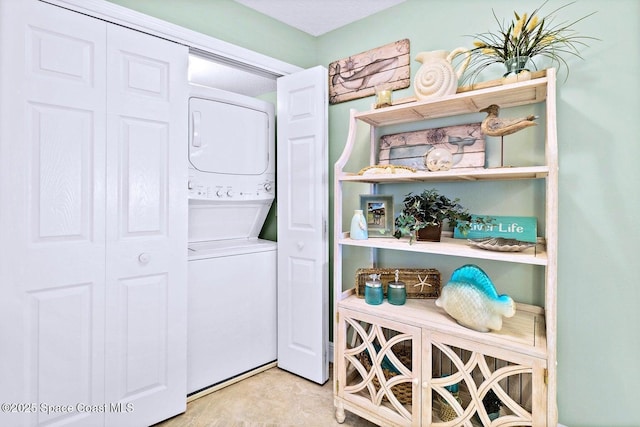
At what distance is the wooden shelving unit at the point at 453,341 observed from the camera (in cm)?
137

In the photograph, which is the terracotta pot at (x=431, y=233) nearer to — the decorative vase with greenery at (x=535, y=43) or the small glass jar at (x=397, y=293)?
the small glass jar at (x=397, y=293)

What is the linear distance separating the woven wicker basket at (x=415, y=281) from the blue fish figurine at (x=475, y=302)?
29 centimetres

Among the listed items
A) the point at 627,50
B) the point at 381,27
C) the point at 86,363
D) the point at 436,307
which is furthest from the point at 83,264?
the point at 627,50

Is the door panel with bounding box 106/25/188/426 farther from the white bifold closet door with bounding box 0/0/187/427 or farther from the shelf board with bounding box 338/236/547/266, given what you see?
the shelf board with bounding box 338/236/547/266

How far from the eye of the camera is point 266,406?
6.82 ft

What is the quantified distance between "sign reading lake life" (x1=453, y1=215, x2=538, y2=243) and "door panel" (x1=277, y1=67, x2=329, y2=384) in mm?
951

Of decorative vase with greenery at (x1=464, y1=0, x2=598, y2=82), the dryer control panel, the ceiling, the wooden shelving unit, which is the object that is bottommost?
the wooden shelving unit

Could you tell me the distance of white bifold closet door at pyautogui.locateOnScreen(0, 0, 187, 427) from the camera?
151cm

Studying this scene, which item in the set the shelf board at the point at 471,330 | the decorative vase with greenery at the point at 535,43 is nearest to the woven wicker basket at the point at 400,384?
the shelf board at the point at 471,330

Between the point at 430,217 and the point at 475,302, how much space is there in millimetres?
458

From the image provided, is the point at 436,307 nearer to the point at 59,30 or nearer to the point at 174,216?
the point at 174,216

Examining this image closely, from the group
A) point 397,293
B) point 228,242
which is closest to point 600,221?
point 397,293

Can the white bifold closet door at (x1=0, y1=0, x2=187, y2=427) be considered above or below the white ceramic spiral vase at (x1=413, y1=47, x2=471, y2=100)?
below

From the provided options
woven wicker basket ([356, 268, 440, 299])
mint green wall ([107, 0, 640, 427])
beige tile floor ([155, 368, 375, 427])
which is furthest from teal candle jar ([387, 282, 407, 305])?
beige tile floor ([155, 368, 375, 427])
